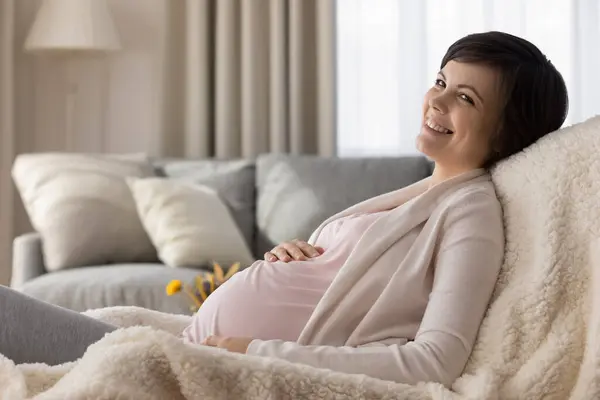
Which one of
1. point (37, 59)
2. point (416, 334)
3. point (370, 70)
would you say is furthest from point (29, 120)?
point (416, 334)

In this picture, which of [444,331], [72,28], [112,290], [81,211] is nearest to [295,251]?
[444,331]

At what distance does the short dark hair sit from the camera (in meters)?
1.53

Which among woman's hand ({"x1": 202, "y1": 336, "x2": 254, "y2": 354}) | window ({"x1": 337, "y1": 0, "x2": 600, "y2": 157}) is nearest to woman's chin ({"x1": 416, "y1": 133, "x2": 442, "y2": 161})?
woman's hand ({"x1": 202, "y1": 336, "x2": 254, "y2": 354})

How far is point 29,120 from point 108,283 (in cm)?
176

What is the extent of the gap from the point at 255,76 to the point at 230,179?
30.2 inches

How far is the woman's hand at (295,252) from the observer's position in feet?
5.39

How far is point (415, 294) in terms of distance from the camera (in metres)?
1.44

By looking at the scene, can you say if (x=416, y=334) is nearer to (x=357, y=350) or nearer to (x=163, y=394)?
(x=357, y=350)

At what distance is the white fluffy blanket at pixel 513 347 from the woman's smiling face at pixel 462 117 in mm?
56

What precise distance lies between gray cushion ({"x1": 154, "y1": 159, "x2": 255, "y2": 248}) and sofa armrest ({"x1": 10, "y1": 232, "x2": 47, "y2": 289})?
66 cm

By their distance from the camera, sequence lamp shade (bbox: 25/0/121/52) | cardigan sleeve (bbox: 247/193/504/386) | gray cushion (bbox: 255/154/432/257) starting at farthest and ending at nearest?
lamp shade (bbox: 25/0/121/52) < gray cushion (bbox: 255/154/432/257) < cardigan sleeve (bbox: 247/193/504/386)

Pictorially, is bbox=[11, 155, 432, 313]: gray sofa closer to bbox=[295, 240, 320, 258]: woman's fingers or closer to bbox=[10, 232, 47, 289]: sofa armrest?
bbox=[10, 232, 47, 289]: sofa armrest

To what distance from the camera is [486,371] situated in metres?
1.33

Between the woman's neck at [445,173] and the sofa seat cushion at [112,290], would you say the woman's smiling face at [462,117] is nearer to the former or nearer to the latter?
the woman's neck at [445,173]
